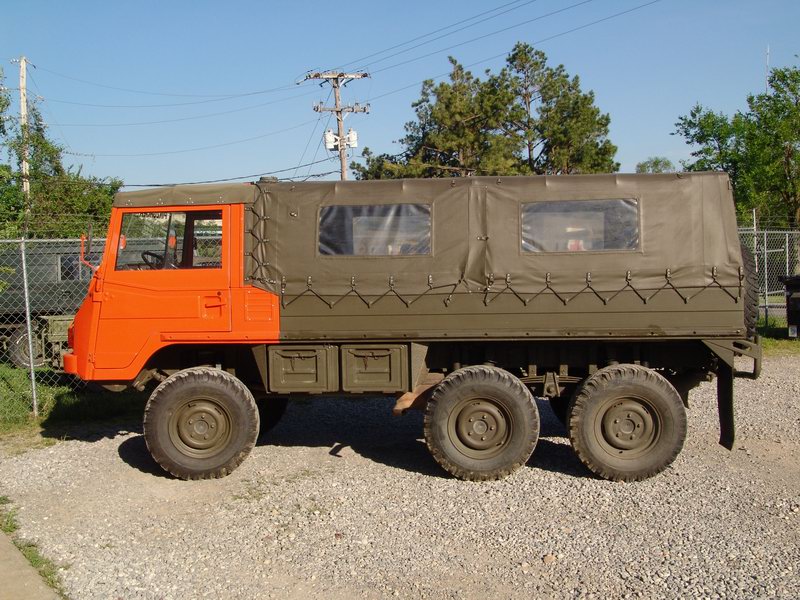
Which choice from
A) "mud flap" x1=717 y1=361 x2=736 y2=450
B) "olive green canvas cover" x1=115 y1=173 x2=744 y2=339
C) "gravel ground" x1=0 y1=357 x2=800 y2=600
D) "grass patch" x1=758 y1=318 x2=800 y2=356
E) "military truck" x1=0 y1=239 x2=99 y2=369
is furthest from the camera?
"grass patch" x1=758 y1=318 x2=800 y2=356

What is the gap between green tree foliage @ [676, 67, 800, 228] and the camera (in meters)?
25.6

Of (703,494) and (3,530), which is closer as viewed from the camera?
(3,530)

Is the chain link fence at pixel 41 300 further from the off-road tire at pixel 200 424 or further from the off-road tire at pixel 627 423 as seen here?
the off-road tire at pixel 627 423

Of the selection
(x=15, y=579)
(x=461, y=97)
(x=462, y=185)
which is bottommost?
(x=15, y=579)

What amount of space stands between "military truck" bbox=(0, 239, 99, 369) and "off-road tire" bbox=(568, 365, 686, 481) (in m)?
8.87

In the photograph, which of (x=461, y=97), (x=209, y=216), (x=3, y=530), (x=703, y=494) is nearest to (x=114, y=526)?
(x=3, y=530)

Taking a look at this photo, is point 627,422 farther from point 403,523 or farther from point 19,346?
point 19,346

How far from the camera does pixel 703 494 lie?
6.06 m

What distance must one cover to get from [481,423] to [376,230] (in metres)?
1.91

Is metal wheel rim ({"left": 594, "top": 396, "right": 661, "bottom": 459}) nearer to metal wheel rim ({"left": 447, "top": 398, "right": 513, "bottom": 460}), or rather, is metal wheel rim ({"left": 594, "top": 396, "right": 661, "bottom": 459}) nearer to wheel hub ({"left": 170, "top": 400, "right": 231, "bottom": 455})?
metal wheel rim ({"left": 447, "top": 398, "right": 513, "bottom": 460})

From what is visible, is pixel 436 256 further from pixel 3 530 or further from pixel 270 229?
pixel 3 530

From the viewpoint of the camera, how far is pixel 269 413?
802 centimetres

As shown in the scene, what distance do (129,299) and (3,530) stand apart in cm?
209

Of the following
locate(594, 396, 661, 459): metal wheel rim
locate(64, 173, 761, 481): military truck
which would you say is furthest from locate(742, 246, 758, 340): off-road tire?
locate(594, 396, 661, 459): metal wheel rim
